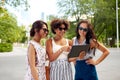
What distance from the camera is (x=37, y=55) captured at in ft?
14.7

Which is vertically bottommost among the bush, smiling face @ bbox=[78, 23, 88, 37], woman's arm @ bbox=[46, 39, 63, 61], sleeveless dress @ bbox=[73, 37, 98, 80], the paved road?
the bush

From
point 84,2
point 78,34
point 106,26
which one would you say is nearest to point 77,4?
point 84,2

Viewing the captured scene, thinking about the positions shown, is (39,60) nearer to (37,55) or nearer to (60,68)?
(37,55)

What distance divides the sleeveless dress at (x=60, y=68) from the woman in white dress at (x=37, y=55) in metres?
0.16

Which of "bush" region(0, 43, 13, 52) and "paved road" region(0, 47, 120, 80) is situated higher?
"paved road" region(0, 47, 120, 80)

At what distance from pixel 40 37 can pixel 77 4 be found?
5958cm

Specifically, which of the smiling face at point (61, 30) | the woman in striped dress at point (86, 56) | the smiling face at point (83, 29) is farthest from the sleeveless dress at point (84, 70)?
the smiling face at point (61, 30)

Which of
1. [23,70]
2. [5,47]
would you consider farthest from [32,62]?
[5,47]

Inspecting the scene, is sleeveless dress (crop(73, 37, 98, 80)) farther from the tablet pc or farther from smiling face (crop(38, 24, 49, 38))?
smiling face (crop(38, 24, 49, 38))

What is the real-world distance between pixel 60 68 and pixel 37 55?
39cm

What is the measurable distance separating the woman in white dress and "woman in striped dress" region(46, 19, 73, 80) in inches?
5.3

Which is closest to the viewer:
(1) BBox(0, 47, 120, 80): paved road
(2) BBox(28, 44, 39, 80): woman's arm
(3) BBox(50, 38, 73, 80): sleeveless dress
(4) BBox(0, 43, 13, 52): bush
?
(2) BBox(28, 44, 39, 80): woman's arm

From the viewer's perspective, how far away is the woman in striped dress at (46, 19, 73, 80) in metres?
4.60

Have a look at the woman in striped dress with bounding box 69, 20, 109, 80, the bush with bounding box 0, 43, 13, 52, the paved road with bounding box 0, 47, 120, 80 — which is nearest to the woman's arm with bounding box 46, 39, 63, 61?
the woman in striped dress with bounding box 69, 20, 109, 80
